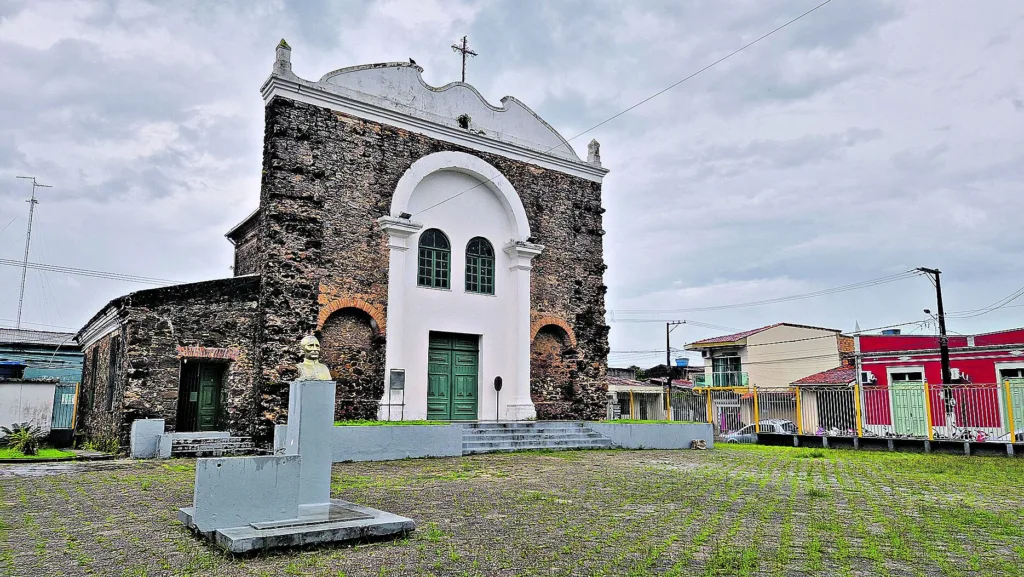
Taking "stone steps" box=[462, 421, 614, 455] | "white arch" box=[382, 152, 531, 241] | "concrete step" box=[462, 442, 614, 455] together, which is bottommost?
"concrete step" box=[462, 442, 614, 455]

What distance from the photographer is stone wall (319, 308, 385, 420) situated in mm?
14500

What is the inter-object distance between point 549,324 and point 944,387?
9.08m

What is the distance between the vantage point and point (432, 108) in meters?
16.8

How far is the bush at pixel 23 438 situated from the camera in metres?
12.7

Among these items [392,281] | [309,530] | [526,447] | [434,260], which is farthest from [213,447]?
[309,530]

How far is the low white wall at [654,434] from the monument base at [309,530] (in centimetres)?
1014

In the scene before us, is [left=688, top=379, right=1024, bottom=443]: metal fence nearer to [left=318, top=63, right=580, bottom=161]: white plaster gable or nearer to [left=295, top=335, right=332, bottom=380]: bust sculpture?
[left=318, top=63, right=580, bottom=161]: white plaster gable

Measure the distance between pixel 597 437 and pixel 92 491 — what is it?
9.90 m

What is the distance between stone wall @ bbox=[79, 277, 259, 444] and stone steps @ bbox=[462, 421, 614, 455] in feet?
14.4

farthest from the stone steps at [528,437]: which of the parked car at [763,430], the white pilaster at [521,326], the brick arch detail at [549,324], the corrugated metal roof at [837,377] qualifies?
the corrugated metal roof at [837,377]

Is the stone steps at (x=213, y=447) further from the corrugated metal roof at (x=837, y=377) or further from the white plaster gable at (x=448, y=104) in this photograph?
the corrugated metal roof at (x=837, y=377)

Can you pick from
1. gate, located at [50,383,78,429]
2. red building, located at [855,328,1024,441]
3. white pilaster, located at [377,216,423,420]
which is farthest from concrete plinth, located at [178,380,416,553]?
gate, located at [50,383,78,429]

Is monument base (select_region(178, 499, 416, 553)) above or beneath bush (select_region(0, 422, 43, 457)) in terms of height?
beneath

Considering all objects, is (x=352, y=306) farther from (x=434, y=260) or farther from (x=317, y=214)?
(x=434, y=260)
